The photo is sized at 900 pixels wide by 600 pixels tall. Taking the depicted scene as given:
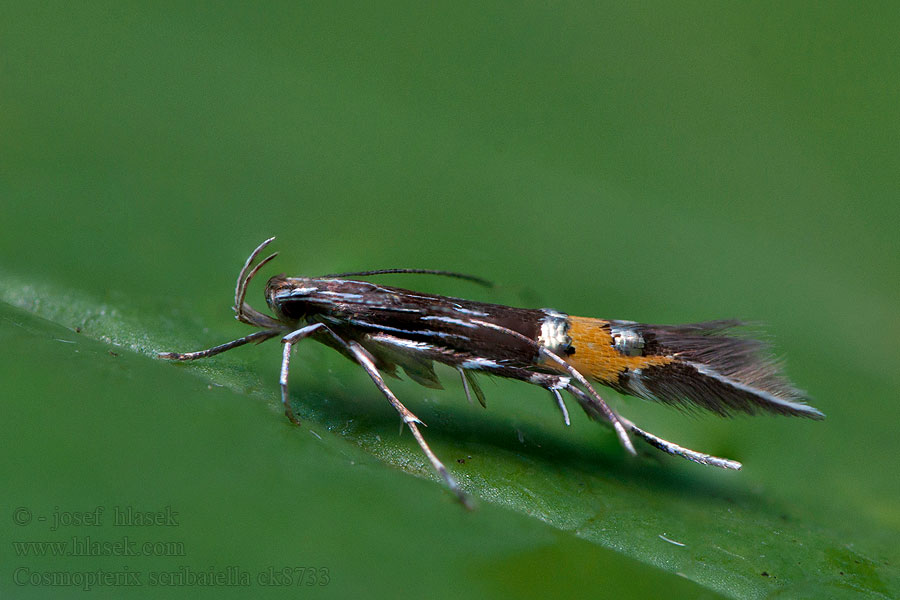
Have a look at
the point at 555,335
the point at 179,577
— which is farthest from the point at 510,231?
the point at 179,577

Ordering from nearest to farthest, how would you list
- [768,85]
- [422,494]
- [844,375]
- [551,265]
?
1. [422,494]
2. [844,375]
3. [551,265]
4. [768,85]

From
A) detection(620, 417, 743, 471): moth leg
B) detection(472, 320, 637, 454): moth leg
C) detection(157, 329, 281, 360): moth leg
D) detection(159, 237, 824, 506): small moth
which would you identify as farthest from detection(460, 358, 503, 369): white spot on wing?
detection(157, 329, 281, 360): moth leg

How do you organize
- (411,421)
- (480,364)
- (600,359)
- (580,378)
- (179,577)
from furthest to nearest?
(600,359)
(480,364)
(580,378)
(411,421)
(179,577)

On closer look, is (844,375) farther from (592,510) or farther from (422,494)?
(422,494)

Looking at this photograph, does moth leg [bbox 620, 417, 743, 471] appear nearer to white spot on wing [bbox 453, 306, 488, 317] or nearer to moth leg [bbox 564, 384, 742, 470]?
moth leg [bbox 564, 384, 742, 470]

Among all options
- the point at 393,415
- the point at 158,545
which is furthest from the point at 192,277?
→ the point at 158,545

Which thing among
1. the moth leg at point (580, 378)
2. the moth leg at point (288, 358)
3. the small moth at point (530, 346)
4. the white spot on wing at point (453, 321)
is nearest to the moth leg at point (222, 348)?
the small moth at point (530, 346)

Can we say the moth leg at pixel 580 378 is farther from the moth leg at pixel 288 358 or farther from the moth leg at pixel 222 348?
the moth leg at pixel 222 348

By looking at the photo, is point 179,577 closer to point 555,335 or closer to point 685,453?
point 555,335
